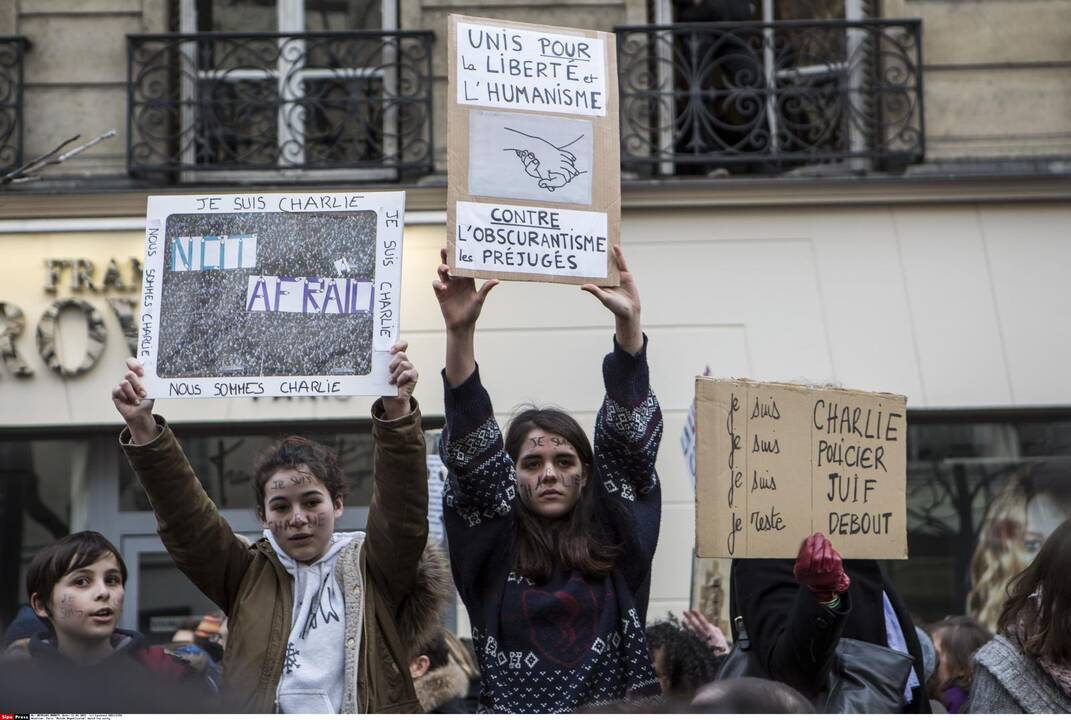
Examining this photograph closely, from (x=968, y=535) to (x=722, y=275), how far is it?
6.85 ft

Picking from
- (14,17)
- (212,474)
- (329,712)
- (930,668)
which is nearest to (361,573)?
(329,712)

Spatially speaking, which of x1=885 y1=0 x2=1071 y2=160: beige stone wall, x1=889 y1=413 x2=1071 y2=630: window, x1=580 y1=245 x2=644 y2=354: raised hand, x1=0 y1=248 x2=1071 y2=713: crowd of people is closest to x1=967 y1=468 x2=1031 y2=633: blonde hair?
x1=889 y1=413 x2=1071 y2=630: window

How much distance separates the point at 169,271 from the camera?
14.8 ft

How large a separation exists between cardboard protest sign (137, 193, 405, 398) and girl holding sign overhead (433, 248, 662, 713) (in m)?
0.26

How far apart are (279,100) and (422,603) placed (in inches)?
233

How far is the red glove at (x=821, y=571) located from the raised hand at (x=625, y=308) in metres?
0.69

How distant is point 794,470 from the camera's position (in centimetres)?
456

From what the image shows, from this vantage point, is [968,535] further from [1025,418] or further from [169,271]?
[169,271]

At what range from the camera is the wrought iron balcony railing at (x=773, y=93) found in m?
9.57

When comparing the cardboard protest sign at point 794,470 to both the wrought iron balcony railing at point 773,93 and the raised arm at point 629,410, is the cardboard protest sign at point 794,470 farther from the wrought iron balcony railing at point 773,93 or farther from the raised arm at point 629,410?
the wrought iron balcony railing at point 773,93

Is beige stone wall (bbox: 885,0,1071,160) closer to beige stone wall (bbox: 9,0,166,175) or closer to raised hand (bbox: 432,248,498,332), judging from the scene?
beige stone wall (bbox: 9,0,166,175)

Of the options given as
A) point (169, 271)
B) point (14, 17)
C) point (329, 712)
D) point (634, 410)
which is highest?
point (14, 17)

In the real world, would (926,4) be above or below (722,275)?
above

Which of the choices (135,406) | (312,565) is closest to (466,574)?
(312,565)
